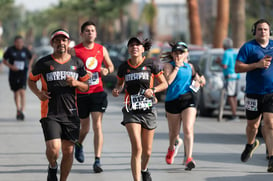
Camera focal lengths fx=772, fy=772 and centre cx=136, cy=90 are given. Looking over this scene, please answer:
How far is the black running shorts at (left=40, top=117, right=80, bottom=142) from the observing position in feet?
27.3

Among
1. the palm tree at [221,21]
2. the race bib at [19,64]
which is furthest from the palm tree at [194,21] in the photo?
the race bib at [19,64]

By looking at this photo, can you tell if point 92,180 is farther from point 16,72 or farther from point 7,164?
point 16,72

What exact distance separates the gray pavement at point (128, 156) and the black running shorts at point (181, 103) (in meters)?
0.82

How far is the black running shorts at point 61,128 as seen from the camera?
8312 mm

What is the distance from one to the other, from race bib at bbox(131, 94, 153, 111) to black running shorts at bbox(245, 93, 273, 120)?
1998 millimetres

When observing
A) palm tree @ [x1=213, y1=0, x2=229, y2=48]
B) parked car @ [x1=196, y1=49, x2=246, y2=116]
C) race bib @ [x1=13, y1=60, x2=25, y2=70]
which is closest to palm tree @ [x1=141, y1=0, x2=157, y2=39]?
palm tree @ [x1=213, y1=0, x2=229, y2=48]

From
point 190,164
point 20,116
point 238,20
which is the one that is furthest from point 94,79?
point 238,20

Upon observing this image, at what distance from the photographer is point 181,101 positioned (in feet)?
34.9

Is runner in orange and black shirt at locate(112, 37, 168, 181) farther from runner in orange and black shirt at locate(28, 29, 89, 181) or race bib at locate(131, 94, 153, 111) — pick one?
runner in orange and black shirt at locate(28, 29, 89, 181)

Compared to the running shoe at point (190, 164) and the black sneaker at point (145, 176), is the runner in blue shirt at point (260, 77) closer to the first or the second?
the running shoe at point (190, 164)

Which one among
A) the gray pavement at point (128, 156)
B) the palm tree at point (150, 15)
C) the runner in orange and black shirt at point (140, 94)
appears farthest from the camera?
the palm tree at point (150, 15)

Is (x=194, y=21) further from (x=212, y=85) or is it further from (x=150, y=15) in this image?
(x=150, y=15)

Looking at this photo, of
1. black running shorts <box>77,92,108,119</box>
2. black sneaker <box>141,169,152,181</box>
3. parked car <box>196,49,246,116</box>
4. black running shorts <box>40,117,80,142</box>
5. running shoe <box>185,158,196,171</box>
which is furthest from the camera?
parked car <box>196,49,246,116</box>

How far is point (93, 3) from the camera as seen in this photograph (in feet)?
259
